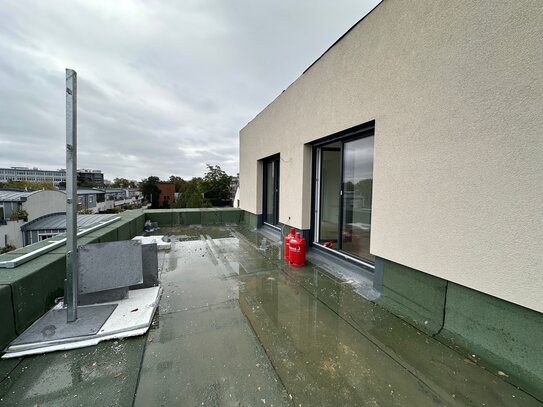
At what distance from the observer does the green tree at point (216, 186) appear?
103 ft

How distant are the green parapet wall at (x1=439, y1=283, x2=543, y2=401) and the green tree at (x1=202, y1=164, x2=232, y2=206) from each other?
101 feet

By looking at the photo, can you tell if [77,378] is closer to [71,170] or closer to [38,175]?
[71,170]

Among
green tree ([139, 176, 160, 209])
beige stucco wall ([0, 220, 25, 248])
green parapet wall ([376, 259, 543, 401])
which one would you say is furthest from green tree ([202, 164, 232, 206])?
green parapet wall ([376, 259, 543, 401])

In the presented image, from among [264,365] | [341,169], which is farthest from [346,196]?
[264,365]

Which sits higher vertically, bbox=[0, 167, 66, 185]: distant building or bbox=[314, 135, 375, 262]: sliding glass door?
bbox=[0, 167, 66, 185]: distant building

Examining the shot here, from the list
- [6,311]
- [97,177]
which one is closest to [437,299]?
[6,311]

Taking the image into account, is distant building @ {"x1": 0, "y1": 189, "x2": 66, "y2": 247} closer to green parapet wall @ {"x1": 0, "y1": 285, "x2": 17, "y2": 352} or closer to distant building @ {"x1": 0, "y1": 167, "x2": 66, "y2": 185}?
green parapet wall @ {"x1": 0, "y1": 285, "x2": 17, "y2": 352}

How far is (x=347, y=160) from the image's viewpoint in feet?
12.2

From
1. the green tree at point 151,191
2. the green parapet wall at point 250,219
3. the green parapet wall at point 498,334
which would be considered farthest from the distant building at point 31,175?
the green parapet wall at point 498,334

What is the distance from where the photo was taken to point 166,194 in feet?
185

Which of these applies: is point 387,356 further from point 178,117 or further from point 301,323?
point 178,117

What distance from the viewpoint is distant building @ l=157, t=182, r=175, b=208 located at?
53875mm

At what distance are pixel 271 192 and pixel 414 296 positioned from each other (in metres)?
5.10

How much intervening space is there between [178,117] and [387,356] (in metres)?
14.7
